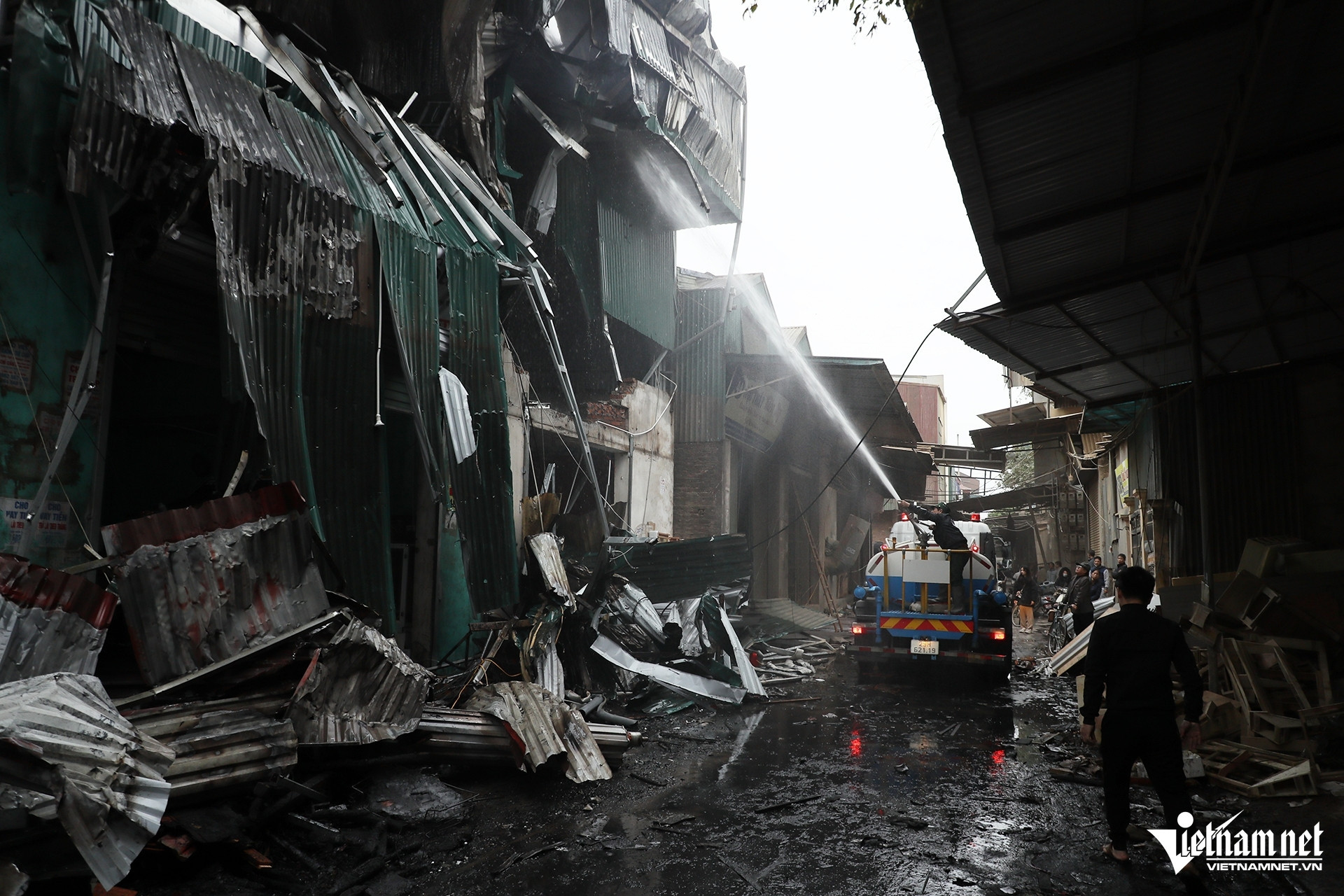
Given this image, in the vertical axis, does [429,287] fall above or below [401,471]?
above

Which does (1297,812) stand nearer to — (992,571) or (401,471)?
(992,571)

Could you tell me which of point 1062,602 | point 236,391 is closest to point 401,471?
point 236,391

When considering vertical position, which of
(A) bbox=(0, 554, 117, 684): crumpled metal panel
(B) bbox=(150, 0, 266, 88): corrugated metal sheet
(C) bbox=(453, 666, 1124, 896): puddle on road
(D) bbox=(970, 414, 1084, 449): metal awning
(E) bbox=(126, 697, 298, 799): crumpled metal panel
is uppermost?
(B) bbox=(150, 0, 266, 88): corrugated metal sheet

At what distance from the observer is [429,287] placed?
8.48 metres

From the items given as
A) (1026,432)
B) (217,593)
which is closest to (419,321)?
(217,593)

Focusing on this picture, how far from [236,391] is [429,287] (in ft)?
9.03

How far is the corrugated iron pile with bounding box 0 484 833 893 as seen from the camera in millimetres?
3553

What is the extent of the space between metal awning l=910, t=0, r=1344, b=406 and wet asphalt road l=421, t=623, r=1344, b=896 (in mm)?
4777

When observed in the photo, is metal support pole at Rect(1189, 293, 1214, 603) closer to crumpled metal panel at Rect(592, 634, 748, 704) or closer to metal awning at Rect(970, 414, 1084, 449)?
crumpled metal panel at Rect(592, 634, 748, 704)

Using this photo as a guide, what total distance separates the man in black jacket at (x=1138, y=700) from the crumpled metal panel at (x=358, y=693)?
4.61 metres

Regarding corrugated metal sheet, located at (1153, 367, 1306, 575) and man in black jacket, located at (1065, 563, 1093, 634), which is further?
man in black jacket, located at (1065, 563, 1093, 634)

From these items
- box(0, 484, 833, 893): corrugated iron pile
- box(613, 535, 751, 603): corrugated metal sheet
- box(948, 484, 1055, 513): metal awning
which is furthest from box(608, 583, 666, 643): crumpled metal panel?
box(948, 484, 1055, 513): metal awning

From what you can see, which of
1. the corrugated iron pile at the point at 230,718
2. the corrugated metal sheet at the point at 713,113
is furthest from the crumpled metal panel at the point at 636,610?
the corrugated metal sheet at the point at 713,113

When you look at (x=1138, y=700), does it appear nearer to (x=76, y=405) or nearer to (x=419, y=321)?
(x=419, y=321)
